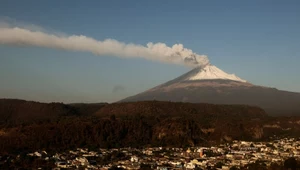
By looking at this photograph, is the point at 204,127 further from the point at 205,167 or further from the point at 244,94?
the point at 244,94

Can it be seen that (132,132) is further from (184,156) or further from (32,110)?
(32,110)

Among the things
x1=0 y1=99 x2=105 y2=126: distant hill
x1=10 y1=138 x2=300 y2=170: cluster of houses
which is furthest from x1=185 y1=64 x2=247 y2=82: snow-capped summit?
x1=10 y1=138 x2=300 y2=170: cluster of houses

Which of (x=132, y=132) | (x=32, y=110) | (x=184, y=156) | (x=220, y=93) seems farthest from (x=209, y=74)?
(x=184, y=156)

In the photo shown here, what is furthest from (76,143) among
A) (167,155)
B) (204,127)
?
(204,127)

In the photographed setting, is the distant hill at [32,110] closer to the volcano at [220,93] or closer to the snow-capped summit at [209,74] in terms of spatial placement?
the volcano at [220,93]

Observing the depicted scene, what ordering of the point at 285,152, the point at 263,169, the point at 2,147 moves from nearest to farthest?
1. the point at 263,169
2. the point at 285,152
3. the point at 2,147

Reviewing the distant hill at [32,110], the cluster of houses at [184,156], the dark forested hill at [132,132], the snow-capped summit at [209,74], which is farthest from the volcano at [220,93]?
the cluster of houses at [184,156]

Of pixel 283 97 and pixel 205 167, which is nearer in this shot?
pixel 205 167
